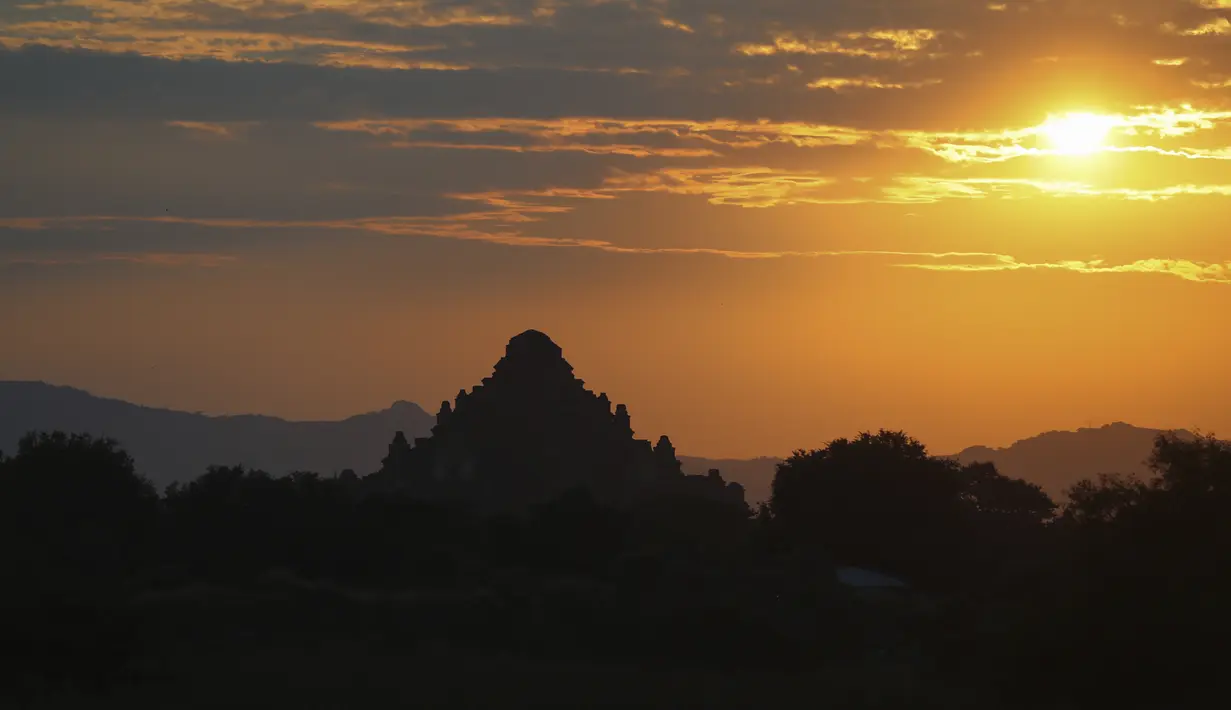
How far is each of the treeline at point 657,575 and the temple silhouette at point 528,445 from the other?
76.8 meters

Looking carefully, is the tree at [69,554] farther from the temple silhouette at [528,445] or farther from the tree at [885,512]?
the temple silhouette at [528,445]

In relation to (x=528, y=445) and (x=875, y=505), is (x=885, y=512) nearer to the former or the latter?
(x=875, y=505)

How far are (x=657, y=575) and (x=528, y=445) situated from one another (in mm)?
127657

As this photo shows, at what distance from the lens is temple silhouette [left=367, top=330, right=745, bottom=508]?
173 meters

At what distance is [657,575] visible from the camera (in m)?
60.7

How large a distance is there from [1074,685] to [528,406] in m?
157

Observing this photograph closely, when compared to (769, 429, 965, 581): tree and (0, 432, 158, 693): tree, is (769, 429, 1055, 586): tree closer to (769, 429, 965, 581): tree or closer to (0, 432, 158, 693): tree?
(769, 429, 965, 581): tree

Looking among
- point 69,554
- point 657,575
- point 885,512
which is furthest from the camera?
point 885,512

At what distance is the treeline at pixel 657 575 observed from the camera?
37625 millimetres

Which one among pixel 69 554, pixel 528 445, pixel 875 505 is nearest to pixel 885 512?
pixel 875 505

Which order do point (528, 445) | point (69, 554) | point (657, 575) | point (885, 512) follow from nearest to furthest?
point (69, 554), point (657, 575), point (885, 512), point (528, 445)

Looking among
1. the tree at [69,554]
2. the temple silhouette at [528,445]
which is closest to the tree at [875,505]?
the tree at [69,554]

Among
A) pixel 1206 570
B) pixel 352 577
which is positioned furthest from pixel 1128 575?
pixel 352 577

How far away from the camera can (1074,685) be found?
37.5 metres
